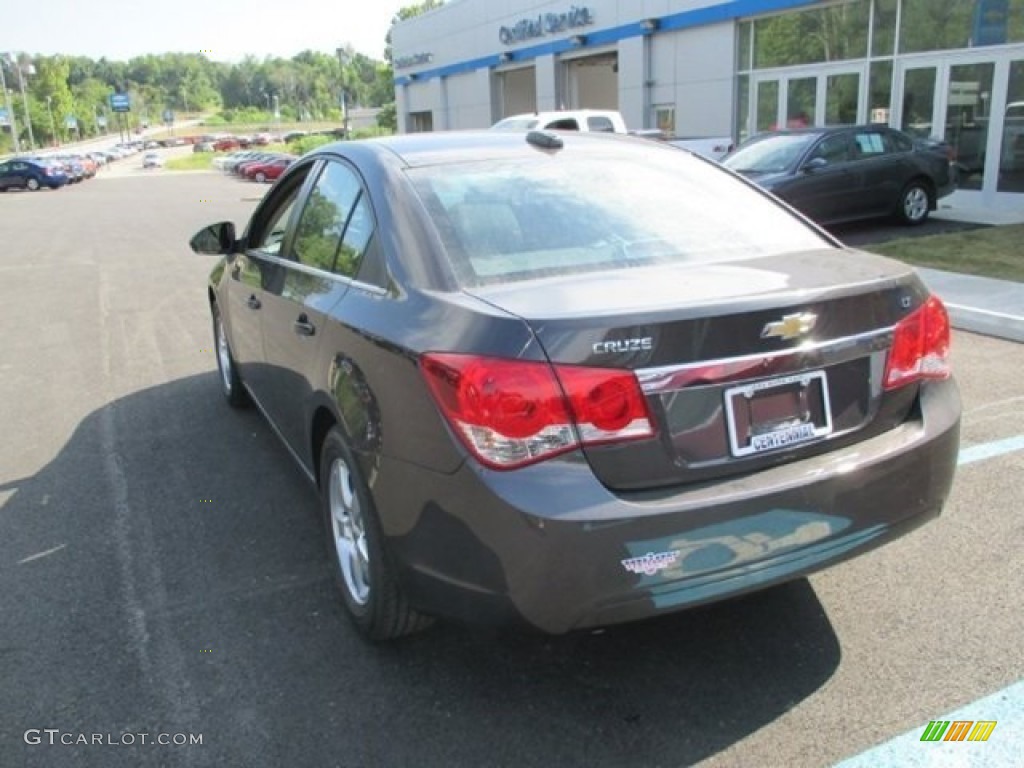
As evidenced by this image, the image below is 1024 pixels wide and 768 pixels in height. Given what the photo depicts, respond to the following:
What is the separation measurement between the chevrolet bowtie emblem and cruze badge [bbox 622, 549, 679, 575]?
65cm

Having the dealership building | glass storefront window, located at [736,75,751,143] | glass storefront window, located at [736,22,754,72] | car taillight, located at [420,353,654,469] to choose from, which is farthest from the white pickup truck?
car taillight, located at [420,353,654,469]

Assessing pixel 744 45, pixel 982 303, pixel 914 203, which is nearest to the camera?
pixel 982 303

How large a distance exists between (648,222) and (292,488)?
230cm

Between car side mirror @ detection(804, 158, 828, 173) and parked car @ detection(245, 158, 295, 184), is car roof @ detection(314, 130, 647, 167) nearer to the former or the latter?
car side mirror @ detection(804, 158, 828, 173)

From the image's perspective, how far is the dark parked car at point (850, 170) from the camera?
12258mm

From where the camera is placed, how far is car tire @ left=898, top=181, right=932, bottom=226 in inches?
520

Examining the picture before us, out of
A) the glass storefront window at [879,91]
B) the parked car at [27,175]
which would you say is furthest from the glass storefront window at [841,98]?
the parked car at [27,175]

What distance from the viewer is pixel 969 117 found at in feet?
53.0

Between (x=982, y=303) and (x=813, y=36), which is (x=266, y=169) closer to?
(x=813, y=36)

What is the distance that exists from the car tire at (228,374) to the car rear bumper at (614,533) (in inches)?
126


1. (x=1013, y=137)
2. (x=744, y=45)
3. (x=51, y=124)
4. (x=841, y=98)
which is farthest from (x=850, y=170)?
(x=51, y=124)

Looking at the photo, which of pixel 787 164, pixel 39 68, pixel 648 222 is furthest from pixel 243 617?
pixel 39 68

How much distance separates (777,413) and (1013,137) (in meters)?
15.6

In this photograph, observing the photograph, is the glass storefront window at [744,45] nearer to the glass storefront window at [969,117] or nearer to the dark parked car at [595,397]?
the glass storefront window at [969,117]
